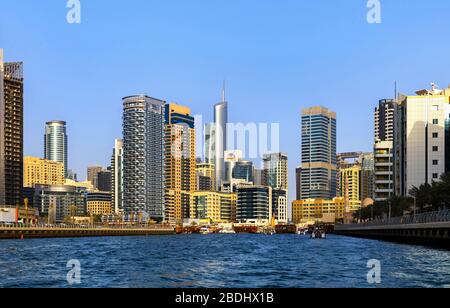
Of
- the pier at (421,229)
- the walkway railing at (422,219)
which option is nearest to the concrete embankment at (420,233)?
the pier at (421,229)

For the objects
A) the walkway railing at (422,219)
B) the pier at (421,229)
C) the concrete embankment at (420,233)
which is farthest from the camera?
the concrete embankment at (420,233)

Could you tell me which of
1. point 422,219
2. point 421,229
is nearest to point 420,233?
point 421,229

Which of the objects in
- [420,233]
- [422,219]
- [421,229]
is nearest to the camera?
[422,219]

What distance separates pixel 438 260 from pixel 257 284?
94.0 feet

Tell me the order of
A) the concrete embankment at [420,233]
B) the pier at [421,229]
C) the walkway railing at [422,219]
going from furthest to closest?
the concrete embankment at [420,233] → the pier at [421,229] → the walkway railing at [422,219]

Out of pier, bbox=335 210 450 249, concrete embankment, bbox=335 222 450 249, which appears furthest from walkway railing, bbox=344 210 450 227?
concrete embankment, bbox=335 222 450 249

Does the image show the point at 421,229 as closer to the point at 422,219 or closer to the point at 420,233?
the point at 420,233

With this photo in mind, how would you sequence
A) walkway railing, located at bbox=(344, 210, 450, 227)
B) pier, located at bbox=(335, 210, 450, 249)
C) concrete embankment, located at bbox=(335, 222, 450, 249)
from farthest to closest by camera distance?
concrete embankment, located at bbox=(335, 222, 450, 249)
pier, located at bbox=(335, 210, 450, 249)
walkway railing, located at bbox=(344, 210, 450, 227)

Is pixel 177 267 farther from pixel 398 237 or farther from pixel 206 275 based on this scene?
pixel 398 237

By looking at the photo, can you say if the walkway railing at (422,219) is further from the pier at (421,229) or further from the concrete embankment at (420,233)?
the concrete embankment at (420,233)

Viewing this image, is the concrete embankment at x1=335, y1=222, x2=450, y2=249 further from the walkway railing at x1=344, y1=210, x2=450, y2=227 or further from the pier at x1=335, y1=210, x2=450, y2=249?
the walkway railing at x1=344, y1=210, x2=450, y2=227

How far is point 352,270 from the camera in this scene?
59.5 meters
